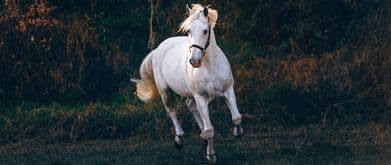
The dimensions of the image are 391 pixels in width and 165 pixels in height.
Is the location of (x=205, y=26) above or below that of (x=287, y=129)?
above

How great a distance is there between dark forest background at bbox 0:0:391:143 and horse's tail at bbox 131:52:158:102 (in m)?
0.39

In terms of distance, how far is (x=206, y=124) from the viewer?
10.1 metres

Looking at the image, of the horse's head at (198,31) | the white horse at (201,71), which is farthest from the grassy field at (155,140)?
the horse's head at (198,31)

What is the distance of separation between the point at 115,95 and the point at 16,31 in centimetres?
177

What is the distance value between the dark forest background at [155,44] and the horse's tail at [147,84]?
39cm

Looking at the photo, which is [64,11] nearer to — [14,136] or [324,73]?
[14,136]

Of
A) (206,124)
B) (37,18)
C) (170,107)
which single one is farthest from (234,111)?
(37,18)

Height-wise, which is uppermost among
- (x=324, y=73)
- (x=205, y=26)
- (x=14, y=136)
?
(x=205, y=26)

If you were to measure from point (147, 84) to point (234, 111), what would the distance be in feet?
8.58

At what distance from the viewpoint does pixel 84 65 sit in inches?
563

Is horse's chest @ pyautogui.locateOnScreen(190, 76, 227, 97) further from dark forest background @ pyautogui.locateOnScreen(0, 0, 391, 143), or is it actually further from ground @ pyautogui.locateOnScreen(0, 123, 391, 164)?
dark forest background @ pyautogui.locateOnScreen(0, 0, 391, 143)

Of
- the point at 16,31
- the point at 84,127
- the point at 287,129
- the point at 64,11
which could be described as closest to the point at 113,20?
the point at 64,11

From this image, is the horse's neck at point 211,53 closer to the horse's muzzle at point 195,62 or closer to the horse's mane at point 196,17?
the horse's mane at point 196,17

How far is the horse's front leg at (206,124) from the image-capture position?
32.7ft
